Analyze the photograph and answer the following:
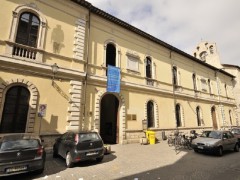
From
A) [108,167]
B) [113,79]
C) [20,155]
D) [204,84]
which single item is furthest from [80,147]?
[204,84]

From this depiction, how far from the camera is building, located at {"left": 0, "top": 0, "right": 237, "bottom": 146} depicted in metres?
9.08

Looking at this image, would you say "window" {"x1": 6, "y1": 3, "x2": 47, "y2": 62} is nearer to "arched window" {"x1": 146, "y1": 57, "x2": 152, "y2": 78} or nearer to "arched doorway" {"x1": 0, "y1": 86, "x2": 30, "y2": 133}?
"arched doorway" {"x1": 0, "y1": 86, "x2": 30, "y2": 133}

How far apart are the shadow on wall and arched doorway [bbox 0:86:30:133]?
335cm

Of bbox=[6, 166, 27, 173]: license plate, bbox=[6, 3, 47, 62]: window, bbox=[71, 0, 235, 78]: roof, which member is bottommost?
bbox=[6, 166, 27, 173]: license plate

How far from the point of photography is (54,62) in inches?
411

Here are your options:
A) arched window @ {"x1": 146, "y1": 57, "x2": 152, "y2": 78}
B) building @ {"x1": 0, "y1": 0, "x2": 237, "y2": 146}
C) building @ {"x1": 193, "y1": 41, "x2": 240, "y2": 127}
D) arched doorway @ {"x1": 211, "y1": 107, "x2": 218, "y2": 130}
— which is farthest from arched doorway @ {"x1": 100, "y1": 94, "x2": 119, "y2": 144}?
building @ {"x1": 193, "y1": 41, "x2": 240, "y2": 127}

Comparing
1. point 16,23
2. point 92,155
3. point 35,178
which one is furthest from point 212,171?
point 16,23

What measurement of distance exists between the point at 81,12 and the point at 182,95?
14125 millimetres

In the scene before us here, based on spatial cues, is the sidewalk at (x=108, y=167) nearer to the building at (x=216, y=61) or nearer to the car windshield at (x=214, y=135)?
the car windshield at (x=214, y=135)

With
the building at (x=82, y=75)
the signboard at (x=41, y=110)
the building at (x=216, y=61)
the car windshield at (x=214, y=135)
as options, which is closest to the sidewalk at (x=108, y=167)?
the signboard at (x=41, y=110)

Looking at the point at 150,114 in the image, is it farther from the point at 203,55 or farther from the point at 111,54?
the point at 203,55

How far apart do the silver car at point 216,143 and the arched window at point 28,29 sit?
1229cm

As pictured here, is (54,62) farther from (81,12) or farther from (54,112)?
(81,12)

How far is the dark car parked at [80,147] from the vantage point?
7.03 meters
